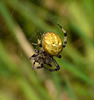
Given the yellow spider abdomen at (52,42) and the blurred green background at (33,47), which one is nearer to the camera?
the yellow spider abdomen at (52,42)

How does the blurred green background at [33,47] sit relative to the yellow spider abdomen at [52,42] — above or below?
above

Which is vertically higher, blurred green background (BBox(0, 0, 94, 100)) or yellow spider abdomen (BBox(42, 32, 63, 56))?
blurred green background (BBox(0, 0, 94, 100))

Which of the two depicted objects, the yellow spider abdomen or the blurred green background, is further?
the blurred green background

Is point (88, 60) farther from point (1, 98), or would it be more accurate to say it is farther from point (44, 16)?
point (1, 98)

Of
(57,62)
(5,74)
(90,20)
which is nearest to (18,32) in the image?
(5,74)
